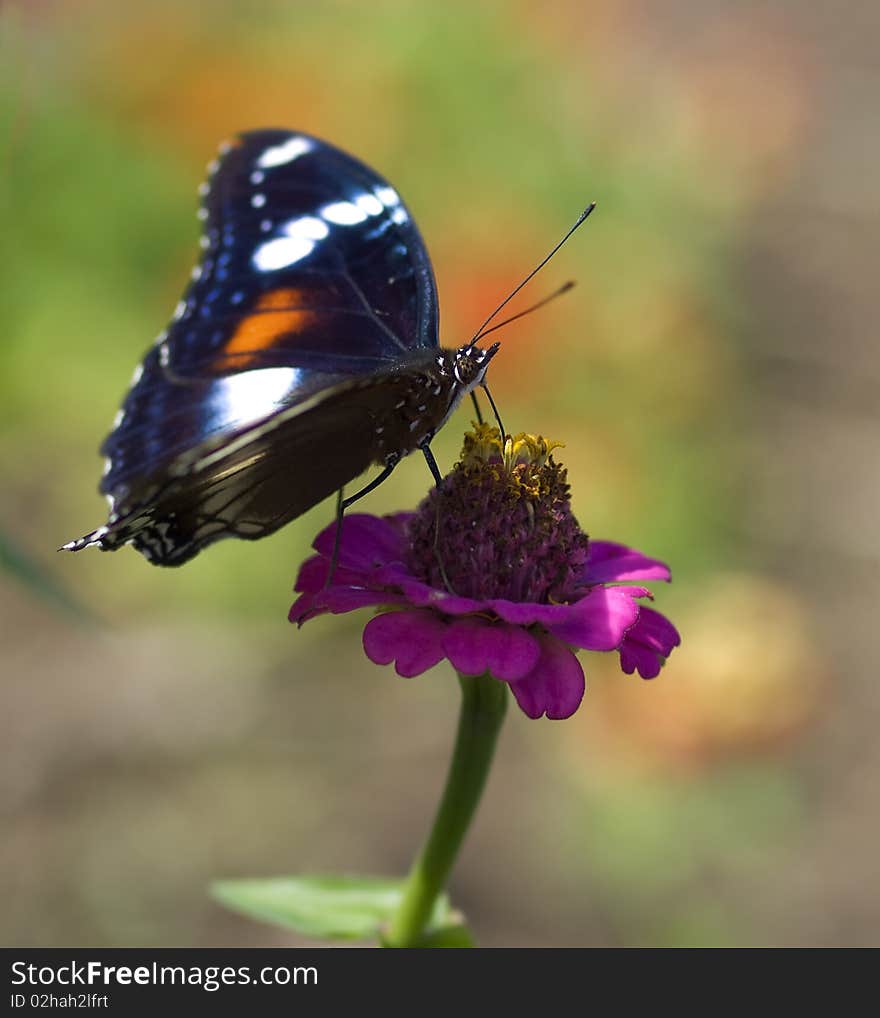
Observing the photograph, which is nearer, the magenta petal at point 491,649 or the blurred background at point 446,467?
the magenta petal at point 491,649

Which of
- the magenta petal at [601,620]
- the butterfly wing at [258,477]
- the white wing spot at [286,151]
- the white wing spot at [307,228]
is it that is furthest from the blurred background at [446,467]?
the magenta petal at [601,620]

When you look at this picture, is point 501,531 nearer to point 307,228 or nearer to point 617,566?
point 617,566

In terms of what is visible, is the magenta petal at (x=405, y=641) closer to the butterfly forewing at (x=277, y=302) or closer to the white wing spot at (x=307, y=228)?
the butterfly forewing at (x=277, y=302)

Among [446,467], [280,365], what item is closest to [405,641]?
[280,365]

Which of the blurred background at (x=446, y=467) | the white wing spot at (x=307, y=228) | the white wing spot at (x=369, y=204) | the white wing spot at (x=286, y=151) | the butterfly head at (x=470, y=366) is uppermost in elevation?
the white wing spot at (x=286, y=151)

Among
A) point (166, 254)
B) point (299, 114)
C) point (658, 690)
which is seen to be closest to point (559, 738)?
point (658, 690)

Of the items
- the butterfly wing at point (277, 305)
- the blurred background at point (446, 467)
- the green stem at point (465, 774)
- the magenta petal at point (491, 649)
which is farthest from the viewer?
the blurred background at point (446, 467)

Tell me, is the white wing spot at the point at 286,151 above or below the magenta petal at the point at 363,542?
above

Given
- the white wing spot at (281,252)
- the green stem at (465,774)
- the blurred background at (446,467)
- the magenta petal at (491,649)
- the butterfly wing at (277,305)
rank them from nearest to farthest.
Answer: the magenta petal at (491,649), the green stem at (465,774), the butterfly wing at (277,305), the white wing spot at (281,252), the blurred background at (446,467)
